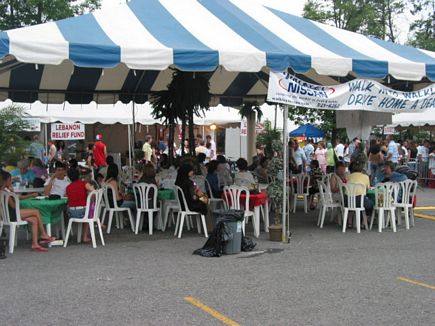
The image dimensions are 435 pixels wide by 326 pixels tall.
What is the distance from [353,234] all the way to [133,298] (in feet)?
16.9

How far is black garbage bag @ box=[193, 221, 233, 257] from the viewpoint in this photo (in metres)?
7.75

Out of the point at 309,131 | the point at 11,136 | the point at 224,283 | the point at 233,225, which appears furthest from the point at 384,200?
the point at 309,131

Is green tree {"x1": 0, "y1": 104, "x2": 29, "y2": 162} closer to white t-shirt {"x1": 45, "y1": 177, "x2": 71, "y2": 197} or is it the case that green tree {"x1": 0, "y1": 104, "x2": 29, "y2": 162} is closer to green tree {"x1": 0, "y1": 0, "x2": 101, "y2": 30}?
white t-shirt {"x1": 45, "y1": 177, "x2": 71, "y2": 197}

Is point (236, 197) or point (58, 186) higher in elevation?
point (58, 186)

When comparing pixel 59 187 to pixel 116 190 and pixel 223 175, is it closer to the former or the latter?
pixel 116 190

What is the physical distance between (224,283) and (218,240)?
1.51 meters

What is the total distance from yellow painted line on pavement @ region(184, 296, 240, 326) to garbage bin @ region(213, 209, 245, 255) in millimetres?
2201

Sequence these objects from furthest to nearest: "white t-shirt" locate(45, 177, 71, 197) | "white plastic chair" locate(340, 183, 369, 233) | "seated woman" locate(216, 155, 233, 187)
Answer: "seated woman" locate(216, 155, 233, 187)
"white plastic chair" locate(340, 183, 369, 233)
"white t-shirt" locate(45, 177, 71, 197)

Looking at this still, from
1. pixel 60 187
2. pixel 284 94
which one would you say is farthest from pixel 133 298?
pixel 284 94

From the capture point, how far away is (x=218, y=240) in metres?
7.79

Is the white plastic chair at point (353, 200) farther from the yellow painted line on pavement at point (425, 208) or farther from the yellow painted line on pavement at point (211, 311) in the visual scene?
the yellow painted line on pavement at point (211, 311)

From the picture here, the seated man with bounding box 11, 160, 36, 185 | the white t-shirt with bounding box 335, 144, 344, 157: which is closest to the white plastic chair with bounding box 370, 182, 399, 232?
the seated man with bounding box 11, 160, 36, 185

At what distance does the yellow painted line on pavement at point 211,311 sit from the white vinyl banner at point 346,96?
3798mm

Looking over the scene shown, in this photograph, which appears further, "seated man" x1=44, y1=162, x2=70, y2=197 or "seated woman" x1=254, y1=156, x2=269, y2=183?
"seated woman" x1=254, y1=156, x2=269, y2=183
